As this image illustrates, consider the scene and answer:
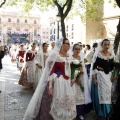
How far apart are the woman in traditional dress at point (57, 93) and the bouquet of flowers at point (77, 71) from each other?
1.70 ft

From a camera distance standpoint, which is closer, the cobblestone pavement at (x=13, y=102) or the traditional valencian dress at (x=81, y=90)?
the traditional valencian dress at (x=81, y=90)

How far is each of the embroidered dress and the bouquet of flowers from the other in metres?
0.59

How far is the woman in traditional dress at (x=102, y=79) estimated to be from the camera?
16.8 ft

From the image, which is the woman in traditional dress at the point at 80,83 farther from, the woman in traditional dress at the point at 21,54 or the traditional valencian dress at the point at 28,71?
the woman in traditional dress at the point at 21,54

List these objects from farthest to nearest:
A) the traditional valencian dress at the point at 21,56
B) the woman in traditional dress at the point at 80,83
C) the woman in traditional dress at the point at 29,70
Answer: the traditional valencian dress at the point at 21,56
the woman in traditional dress at the point at 29,70
the woman in traditional dress at the point at 80,83

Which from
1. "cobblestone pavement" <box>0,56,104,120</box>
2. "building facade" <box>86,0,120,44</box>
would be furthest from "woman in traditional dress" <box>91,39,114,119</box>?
"building facade" <box>86,0,120,44</box>

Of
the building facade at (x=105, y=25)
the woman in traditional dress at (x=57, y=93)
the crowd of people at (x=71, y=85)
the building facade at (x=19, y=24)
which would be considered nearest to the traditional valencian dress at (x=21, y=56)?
the crowd of people at (x=71, y=85)

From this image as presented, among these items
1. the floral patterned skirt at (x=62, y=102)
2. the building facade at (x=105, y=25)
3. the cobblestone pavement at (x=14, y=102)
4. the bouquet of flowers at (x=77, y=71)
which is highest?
the building facade at (x=105, y=25)

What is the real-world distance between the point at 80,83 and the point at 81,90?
0.16m

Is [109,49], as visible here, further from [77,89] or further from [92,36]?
[92,36]

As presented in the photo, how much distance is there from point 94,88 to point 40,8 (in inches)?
526

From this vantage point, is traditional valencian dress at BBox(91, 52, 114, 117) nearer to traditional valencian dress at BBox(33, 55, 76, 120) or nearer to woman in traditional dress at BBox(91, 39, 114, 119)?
woman in traditional dress at BBox(91, 39, 114, 119)

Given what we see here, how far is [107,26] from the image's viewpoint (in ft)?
79.6

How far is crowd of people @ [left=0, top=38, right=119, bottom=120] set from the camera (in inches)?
177
